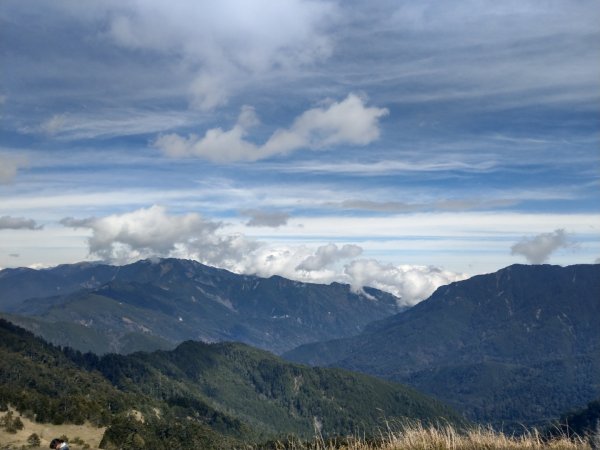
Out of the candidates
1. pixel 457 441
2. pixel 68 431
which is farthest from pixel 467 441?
pixel 68 431

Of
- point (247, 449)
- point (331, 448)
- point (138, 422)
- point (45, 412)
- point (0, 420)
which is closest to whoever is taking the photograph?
point (331, 448)

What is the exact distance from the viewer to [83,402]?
6329 inches

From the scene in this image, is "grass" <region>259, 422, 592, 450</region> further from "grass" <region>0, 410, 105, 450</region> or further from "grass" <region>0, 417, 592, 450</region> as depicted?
"grass" <region>0, 410, 105, 450</region>

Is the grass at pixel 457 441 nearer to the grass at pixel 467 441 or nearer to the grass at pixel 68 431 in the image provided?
the grass at pixel 467 441

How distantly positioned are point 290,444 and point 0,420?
4705 inches

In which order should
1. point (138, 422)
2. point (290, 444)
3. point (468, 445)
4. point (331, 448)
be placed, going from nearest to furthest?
point (468, 445) < point (331, 448) < point (290, 444) < point (138, 422)

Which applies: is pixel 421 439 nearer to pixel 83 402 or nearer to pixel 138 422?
pixel 83 402

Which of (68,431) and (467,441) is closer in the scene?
(467,441)

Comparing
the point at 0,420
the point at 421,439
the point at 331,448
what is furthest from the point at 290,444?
the point at 0,420

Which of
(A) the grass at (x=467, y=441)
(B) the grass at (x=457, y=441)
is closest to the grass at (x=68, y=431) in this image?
(B) the grass at (x=457, y=441)

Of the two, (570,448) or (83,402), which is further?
(83,402)

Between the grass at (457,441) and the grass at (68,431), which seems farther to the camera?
the grass at (68,431)

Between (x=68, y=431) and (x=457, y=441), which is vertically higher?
(x=457, y=441)

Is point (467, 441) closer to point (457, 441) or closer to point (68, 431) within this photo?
point (457, 441)
